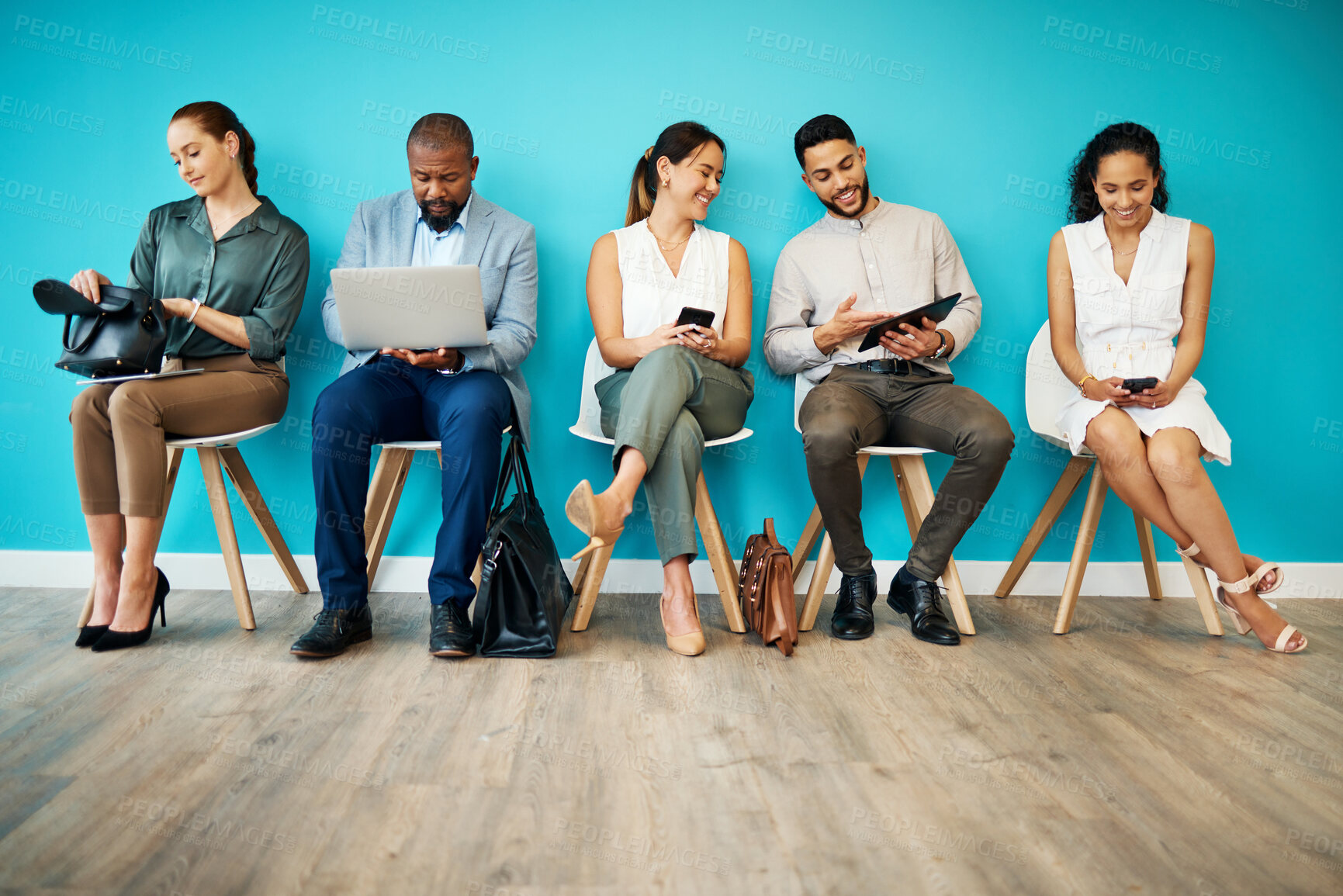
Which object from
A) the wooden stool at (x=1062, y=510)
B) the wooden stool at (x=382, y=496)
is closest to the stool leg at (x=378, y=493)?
the wooden stool at (x=382, y=496)

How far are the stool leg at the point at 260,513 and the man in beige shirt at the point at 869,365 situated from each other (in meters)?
1.56

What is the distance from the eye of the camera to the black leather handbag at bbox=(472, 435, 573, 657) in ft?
6.35

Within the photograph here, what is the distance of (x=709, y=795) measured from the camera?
1312mm

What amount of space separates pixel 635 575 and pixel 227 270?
147cm

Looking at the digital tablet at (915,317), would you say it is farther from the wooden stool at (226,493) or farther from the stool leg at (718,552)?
the wooden stool at (226,493)

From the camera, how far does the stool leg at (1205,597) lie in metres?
2.26

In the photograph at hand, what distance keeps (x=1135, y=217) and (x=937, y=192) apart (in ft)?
1.92

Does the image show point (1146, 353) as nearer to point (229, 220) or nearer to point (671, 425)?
point (671, 425)

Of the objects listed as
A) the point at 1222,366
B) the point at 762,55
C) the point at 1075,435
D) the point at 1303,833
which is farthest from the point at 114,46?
the point at 1222,366

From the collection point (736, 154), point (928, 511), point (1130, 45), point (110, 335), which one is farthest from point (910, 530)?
point (110, 335)

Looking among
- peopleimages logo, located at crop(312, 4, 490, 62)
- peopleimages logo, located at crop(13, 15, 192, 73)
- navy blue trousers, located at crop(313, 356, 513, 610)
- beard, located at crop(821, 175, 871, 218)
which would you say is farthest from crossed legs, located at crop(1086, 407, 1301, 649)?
peopleimages logo, located at crop(13, 15, 192, 73)

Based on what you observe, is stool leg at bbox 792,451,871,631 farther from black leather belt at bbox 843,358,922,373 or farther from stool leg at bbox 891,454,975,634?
black leather belt at bbox 843,358,922,373

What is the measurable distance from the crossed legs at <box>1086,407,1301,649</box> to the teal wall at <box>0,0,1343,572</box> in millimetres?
515

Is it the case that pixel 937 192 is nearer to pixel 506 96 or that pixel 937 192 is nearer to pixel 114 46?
pixel 506 96
